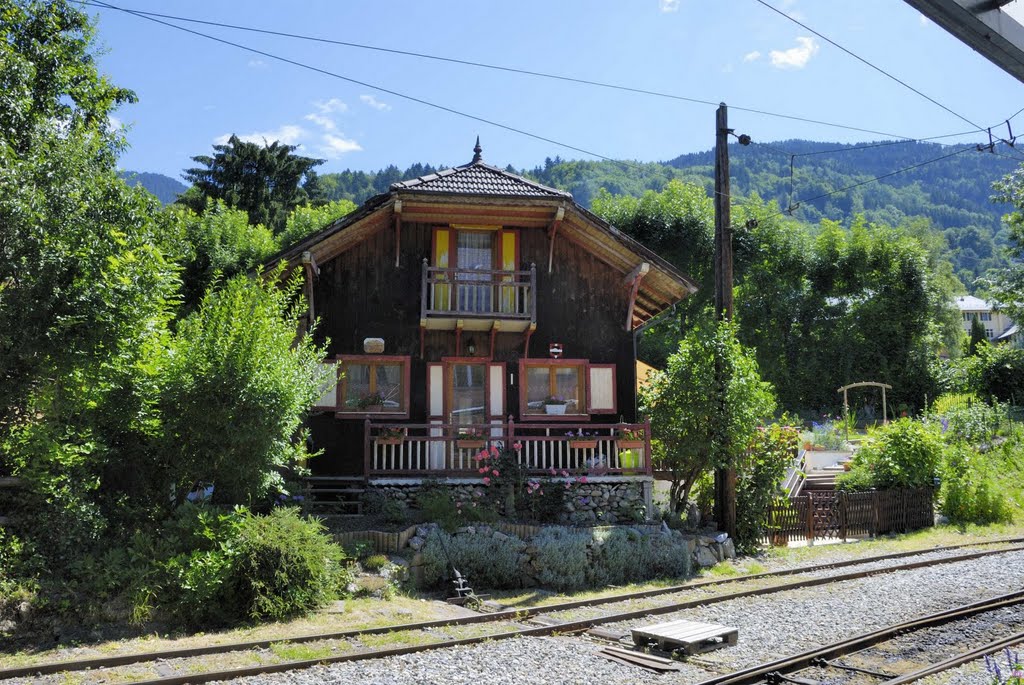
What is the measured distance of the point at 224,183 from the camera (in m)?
45.7

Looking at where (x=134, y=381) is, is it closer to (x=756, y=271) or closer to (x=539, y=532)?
(x=539, y=532)

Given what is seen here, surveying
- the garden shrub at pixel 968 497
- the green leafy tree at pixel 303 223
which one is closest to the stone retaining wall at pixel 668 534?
the garden shrub at pixel 968 497

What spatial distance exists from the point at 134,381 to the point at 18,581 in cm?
294

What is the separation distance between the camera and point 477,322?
18844 mm

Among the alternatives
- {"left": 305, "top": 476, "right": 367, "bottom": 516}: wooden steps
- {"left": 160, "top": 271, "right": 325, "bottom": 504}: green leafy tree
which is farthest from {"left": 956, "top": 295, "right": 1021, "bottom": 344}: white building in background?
{"left": 160, "top": 271, "right": 325, "bottom": 504}: green leafy tree

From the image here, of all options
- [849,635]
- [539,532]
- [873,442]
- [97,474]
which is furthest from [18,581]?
[873,442]

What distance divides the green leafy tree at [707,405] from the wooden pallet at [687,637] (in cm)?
713

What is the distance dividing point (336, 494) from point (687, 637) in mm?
9840

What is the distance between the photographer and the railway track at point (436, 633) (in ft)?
27.5

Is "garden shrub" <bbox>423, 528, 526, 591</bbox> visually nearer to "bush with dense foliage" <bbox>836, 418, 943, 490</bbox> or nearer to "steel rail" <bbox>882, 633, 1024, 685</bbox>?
"steel rail" <bbox>882, 633, 1024, 685</bbox>

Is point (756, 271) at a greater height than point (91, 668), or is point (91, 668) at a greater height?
point (756, 271)

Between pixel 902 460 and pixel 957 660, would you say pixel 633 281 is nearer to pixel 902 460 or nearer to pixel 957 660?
pixel 902 460

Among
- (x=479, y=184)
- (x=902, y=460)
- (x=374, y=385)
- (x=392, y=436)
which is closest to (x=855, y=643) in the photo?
(x=392, y=436)

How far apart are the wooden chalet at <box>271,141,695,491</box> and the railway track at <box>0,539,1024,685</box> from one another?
14.6 feet
